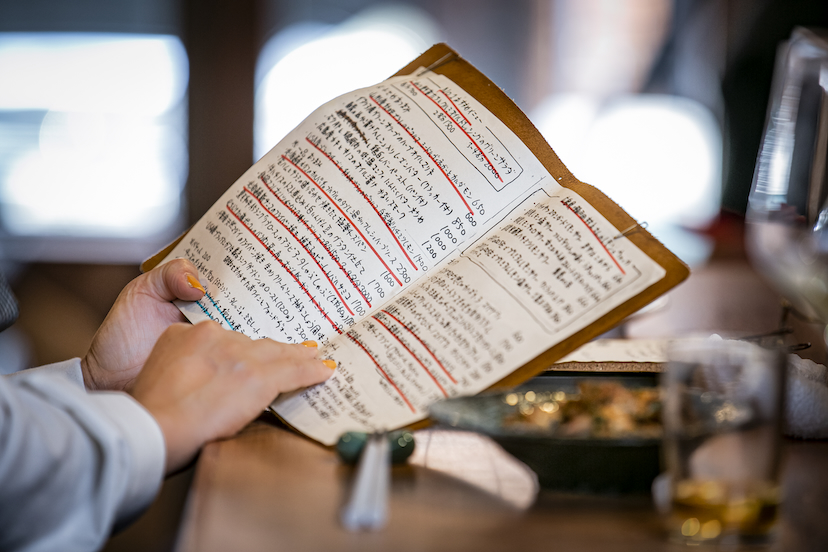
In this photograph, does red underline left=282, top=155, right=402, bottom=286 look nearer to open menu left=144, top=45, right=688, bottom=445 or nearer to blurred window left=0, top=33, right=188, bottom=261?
open menu left=144, top=45, right=688, bottom=445

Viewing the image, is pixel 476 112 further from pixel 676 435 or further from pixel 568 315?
pixel 676 435

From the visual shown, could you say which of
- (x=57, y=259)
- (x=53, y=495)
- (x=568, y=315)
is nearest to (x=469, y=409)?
(x=568, y=315)

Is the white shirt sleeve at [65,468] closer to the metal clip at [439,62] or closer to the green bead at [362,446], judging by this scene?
the green bead at [362,446]

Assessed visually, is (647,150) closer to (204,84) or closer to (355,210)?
(204,84)

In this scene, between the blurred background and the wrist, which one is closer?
the wrist

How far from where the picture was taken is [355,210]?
2.10 ft

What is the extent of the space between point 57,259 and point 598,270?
284 cm

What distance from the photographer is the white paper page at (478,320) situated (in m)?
0.51

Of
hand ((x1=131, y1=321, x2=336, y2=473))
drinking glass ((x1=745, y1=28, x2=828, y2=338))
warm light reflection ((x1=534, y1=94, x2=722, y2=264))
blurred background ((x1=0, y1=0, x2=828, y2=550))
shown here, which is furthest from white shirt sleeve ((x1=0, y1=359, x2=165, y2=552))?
warm light reflection ((x1=534, y1=94, x2=722, y2=264))

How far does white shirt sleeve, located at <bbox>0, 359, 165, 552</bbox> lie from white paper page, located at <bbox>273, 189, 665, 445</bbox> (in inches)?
5.0

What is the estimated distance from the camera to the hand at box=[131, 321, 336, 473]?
1.61ft

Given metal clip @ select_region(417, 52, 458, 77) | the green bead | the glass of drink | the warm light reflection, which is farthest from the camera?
the warm light reflection

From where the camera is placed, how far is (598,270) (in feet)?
1.74

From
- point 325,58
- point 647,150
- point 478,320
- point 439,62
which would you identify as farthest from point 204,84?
point 478,320
